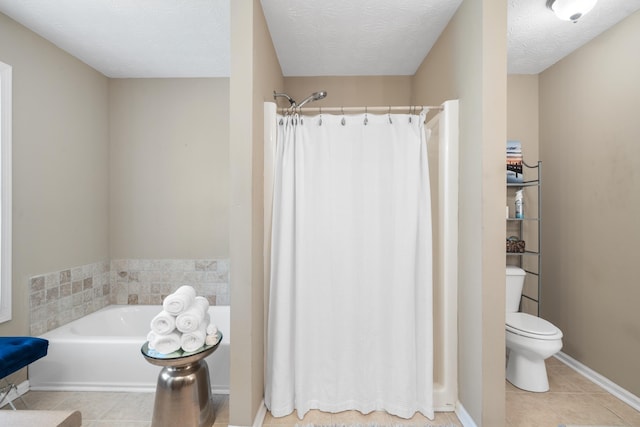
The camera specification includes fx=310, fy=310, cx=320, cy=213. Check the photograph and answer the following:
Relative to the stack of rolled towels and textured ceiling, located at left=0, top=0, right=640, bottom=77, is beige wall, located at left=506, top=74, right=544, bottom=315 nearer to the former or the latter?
textured ceiling, located at left=0, top=0, right=640, bottom=77

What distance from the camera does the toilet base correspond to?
2102 millimetres

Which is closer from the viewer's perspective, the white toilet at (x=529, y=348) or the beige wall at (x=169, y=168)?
the white toilet at (x=529, y=348)

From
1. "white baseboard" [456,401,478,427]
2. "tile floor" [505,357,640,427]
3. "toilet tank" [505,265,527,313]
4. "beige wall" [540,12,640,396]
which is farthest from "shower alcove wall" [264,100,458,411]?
"beige wall" [540,12,640,396]

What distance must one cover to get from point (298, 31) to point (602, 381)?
3239 millimetres

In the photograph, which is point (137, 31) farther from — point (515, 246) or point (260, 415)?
point (515, 246)

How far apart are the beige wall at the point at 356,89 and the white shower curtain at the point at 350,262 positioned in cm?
114

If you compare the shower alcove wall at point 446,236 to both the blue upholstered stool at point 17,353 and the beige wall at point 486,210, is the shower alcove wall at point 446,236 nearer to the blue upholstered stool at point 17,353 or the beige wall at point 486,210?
the beige wall at point 486,210

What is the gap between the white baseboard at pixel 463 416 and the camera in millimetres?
1701

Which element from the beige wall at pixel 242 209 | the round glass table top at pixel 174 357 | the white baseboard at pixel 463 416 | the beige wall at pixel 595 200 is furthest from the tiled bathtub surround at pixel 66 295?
the beige wall at pixel 595 200

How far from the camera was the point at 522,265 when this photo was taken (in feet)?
8.99

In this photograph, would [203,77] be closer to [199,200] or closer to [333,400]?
[199,200]

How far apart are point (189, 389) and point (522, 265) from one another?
9.05 ft

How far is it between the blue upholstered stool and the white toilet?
2938mm

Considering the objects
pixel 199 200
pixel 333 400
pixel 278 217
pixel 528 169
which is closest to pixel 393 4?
pixel 278 217
